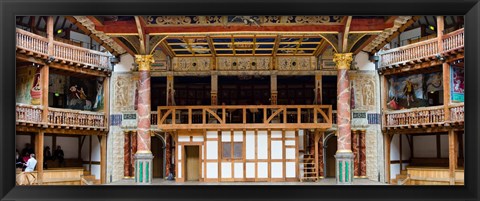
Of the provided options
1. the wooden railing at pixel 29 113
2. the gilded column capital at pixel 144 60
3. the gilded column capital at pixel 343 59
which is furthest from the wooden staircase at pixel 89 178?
the gilded column capital at pixel 343 59

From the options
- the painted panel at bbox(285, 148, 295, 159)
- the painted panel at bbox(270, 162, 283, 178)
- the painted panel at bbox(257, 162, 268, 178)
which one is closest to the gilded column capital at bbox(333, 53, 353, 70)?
the painted panel at bbox(285, 148, 295, 159)

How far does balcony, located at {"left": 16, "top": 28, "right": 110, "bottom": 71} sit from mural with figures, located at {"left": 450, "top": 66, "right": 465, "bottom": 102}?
12.1 meters

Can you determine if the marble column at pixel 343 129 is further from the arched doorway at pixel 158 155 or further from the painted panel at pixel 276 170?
the arched doorway at pixel 158 155

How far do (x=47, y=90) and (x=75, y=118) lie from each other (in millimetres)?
1629

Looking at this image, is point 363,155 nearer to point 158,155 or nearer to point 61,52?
point 158,155

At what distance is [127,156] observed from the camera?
2358 centimetres

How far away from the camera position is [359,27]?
18859 millimetres

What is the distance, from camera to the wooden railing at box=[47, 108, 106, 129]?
21.5 meters

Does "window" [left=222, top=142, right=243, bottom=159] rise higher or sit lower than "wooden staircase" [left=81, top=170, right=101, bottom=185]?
higher

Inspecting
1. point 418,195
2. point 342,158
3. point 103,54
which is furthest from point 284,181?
point 418,195

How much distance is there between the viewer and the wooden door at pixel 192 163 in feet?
71.7

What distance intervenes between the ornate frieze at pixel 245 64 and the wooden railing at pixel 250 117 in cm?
→ 162

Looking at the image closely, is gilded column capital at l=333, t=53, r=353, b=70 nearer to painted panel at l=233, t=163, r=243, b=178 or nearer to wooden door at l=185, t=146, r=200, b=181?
painted panel at l=233, t=163, r=243, b=178
